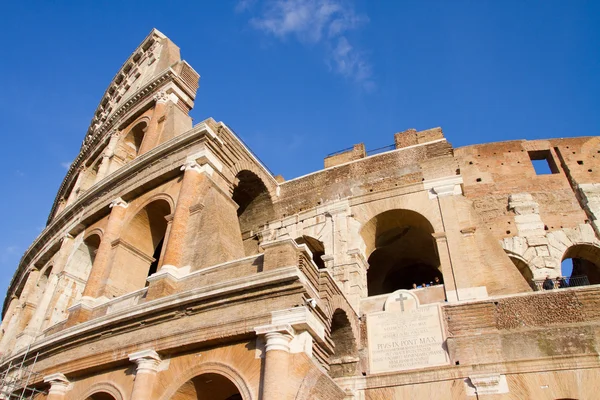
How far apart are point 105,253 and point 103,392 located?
155 inches

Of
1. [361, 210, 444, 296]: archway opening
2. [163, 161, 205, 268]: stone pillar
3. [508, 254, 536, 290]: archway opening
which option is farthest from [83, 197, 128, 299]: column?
[508, 254, 536, 290]: archway opening

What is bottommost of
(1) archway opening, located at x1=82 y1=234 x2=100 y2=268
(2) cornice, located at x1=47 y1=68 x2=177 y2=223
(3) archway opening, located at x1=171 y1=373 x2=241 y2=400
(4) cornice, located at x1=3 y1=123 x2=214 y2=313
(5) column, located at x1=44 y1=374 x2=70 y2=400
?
(3) archway opening, located at x1=171 y1=373 x2=241 y2=400

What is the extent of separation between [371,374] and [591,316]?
13.8 ft

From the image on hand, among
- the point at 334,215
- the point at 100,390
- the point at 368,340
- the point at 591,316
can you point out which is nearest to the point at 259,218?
the point at 334,215

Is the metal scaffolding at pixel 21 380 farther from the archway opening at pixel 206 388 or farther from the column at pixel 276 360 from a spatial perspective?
the column at pixel 276 360

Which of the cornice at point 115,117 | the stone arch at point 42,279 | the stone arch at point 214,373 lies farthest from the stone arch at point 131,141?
the stone arch at point 214,373

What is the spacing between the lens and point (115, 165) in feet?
57.0

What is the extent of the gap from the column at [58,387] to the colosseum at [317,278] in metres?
0.03

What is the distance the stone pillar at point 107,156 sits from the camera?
17141mm

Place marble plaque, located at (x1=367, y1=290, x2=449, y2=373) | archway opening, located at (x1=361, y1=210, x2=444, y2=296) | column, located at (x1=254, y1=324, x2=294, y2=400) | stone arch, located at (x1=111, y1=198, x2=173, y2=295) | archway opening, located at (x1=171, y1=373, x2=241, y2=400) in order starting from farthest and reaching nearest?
archway opening, located at (x1=361, y1=210, x2=444, y2=296) < stone arch, located at (x1=111, y1=198, x2=173, y2=295) < marble plaque, located at (x1=367, y1=290, x2=449, y2=373) < archway opening, located at (x1=171, y1=373, x2=241, y2=400) < column, located at (x1=254, y1=324, x2=294, y2=400)

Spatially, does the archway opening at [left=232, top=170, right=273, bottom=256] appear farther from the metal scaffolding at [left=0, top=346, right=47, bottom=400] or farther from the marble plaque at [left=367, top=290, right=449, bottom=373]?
the metal scaffolding at [left=0, top=346, right=47, bottom=400]

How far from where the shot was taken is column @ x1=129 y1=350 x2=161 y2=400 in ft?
26.7

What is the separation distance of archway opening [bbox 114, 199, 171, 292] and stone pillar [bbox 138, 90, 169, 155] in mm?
2927

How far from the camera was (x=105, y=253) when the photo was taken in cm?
1205
